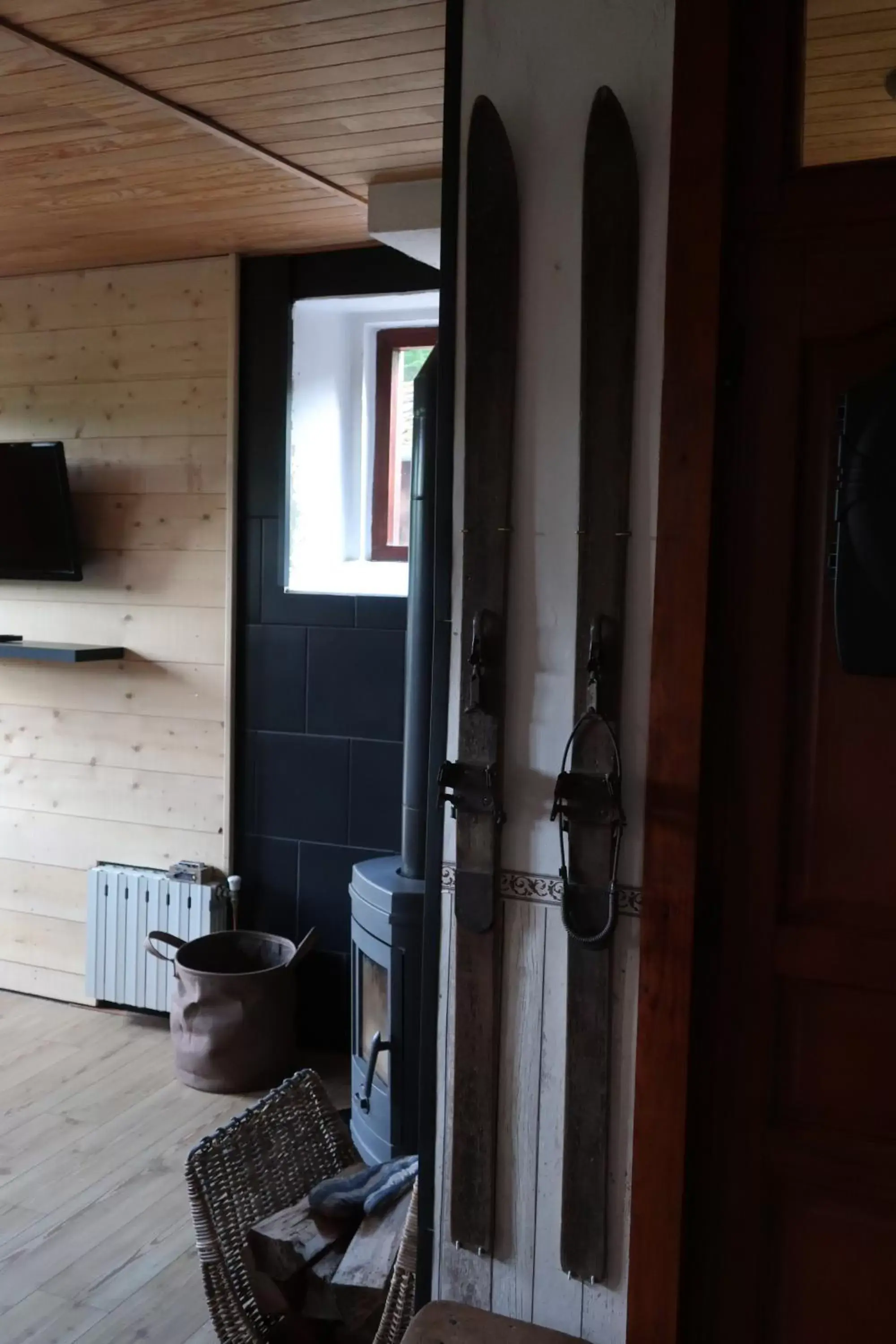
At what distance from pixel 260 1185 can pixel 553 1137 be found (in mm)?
701

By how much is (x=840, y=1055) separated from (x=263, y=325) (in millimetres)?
2595

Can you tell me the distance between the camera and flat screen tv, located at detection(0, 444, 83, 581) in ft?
11.5

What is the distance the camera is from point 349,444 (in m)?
3.44

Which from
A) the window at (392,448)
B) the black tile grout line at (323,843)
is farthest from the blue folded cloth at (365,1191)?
the window at (392,448)

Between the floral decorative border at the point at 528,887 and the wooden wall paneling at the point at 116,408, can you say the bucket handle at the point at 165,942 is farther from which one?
the floral decorative border at the point at 528,887

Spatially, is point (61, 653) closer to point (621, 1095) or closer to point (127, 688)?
point (127, 688)

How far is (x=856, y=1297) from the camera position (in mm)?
1520

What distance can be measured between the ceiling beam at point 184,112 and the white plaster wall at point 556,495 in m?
0.84

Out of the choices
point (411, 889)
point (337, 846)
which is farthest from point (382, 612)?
point (411, 889)

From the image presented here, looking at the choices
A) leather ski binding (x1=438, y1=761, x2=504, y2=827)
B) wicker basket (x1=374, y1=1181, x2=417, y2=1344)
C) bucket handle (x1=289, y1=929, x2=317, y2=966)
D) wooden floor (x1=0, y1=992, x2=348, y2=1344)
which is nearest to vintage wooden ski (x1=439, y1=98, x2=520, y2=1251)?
leather ski binding (x1=438, y1=761, x2=504, y2=827)

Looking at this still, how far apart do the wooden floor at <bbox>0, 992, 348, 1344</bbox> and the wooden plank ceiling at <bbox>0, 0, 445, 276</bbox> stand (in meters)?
2.30

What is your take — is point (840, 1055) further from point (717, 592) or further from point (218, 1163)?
point (218, 1163)

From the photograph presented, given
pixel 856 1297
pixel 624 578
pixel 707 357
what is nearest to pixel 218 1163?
pixel 856 1297

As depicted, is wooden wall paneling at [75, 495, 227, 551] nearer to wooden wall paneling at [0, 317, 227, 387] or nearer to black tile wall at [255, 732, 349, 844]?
wooden wall paneling at [0, 317, 227, 387]
